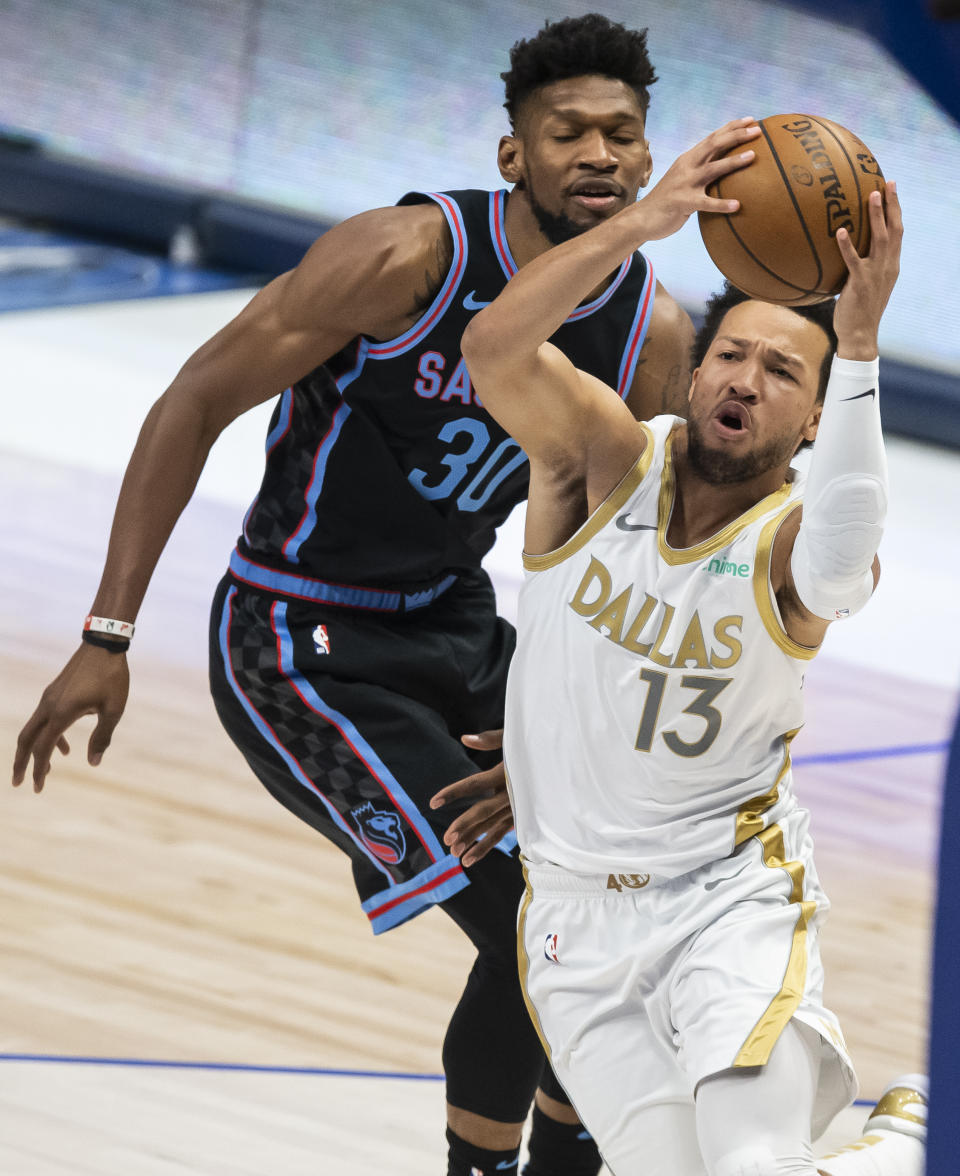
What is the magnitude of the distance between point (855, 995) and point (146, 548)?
241cm

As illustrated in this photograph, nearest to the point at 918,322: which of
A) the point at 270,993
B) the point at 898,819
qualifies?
the point at 898,819

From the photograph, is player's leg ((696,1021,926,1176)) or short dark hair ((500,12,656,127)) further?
short dark hair ((500,12,656,127))

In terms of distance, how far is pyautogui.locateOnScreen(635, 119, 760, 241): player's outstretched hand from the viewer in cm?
242

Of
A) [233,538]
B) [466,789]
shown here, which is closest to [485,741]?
[466,789]

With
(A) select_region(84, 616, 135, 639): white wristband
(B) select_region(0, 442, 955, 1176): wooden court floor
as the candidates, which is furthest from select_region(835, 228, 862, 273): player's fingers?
(B) select_region(0, 442, 955, 1176): wooden court floor

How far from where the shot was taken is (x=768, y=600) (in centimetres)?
254

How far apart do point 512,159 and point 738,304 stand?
596mm

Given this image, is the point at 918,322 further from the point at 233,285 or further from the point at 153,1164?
the point at 153,1164

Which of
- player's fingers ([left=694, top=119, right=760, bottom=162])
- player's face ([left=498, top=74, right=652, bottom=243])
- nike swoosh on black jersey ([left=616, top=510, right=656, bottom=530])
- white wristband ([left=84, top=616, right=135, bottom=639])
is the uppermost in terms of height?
player's face ([left=498, top=74, right=652, bottom=243])

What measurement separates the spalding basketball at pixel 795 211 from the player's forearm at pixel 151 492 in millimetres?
1010

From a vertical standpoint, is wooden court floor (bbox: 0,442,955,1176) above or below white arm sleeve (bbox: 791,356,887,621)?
below

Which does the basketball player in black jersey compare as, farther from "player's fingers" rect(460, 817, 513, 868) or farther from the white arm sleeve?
the white arm sleeve

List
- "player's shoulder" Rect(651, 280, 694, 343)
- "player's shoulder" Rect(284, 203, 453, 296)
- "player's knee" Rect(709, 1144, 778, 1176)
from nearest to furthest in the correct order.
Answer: "player's knee" Rect(709, 1144, 778, 1176), "player's shoulder" Rect(284, 203, 453, 296), "player's shoulder" Rect(651, 280, 694, 343)

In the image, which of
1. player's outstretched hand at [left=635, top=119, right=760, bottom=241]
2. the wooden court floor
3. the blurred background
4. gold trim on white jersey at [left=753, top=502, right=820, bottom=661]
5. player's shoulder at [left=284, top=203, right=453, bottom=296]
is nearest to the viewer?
player's outstretched hand at [left=635, top=119, right=760, bottom=241]
